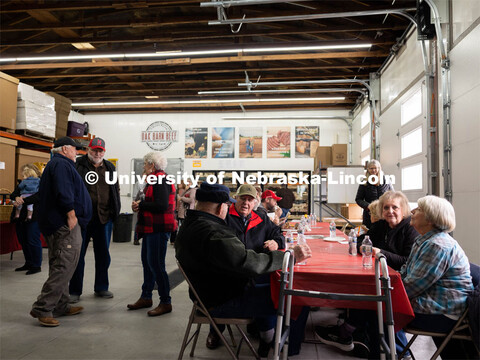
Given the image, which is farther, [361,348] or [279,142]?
[279,142]

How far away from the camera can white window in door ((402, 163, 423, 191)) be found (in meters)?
6.03

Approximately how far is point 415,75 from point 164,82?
6154mm

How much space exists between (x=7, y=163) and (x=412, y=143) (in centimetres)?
814

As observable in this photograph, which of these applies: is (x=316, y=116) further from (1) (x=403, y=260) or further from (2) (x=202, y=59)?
(1) (x=403, y=260)

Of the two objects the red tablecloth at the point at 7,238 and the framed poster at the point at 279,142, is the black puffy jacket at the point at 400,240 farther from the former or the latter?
the framed poster at the point at 279,142

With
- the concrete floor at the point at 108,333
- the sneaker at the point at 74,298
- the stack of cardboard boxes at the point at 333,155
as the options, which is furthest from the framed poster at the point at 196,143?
the sneaker at the point at 74,298

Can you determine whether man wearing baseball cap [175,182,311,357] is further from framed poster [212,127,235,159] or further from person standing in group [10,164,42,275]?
framed poster [212,127,235,159]

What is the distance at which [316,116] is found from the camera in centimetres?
1205

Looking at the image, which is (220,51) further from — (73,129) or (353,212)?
(73,129)

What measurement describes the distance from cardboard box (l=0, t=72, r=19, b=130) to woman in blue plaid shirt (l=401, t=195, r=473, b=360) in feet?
27.1

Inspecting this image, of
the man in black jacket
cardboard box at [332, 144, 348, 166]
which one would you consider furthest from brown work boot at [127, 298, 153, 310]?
cardboard box at [332, 144, 348, 166]

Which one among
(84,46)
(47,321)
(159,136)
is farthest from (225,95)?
(47,321)

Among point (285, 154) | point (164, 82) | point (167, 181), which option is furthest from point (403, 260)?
point (285, 154)

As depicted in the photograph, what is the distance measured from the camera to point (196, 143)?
41.9 feet
